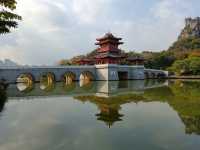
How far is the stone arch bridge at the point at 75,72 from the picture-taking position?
44.6 meters

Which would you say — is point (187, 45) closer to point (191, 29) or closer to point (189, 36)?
point (189, 36)

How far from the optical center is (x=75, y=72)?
50.5 m

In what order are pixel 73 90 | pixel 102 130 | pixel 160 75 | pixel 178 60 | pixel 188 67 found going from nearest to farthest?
1. pixel 102 130
2. pixel 73 90
3. pixel 188 67
4. pixel 160 75
5. pixel 178 60

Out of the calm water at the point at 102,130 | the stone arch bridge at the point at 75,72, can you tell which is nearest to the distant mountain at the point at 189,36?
the stone arch bridge at the point at 75,72

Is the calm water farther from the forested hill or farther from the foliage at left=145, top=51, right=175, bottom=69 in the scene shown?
the foliage at left=145, top=51, right=175, bottom=69

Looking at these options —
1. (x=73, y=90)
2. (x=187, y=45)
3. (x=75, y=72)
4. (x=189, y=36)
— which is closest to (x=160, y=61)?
(x=75, y=72)

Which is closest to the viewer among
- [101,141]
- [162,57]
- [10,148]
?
[10,148]

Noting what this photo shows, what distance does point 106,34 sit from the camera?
62.1 m

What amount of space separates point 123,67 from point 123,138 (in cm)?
4485

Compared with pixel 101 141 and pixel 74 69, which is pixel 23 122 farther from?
pixel 74 69

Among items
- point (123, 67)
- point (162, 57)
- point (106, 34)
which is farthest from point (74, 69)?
point (162, 57)

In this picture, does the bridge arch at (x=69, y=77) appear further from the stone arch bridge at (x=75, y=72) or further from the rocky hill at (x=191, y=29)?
the rocky hill at (x=191, y=29)

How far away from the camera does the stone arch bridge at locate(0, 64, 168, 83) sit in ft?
146

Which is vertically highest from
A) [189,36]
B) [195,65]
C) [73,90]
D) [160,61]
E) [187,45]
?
[189,36]
